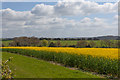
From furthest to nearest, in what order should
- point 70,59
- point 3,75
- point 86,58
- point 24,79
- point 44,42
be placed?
point 44,42 → point 70,59 → point 86,58 → point 24,79 → point 3,75

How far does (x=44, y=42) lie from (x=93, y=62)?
125 feet

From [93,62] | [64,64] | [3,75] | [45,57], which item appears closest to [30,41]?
[45,57]

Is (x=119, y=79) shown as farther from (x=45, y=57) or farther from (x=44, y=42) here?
(x=44, y=42)

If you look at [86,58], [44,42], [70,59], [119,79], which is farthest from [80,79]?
[44,42]

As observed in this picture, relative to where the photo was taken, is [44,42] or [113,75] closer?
[113,75]

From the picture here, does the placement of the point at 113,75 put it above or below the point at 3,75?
below

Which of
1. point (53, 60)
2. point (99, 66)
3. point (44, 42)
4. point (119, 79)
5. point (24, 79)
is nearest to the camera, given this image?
point (24, 79)

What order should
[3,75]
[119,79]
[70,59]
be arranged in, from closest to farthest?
[3,75], [119,79], [70,59]

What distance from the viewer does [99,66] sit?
10.2 m

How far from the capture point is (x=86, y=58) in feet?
38.2

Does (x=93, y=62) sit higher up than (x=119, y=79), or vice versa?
(x=93, y=62)

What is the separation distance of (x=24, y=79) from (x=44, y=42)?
40.9 meters

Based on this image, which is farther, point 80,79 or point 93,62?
point 93,62

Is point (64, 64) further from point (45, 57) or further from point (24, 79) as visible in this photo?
point (24, 79)
